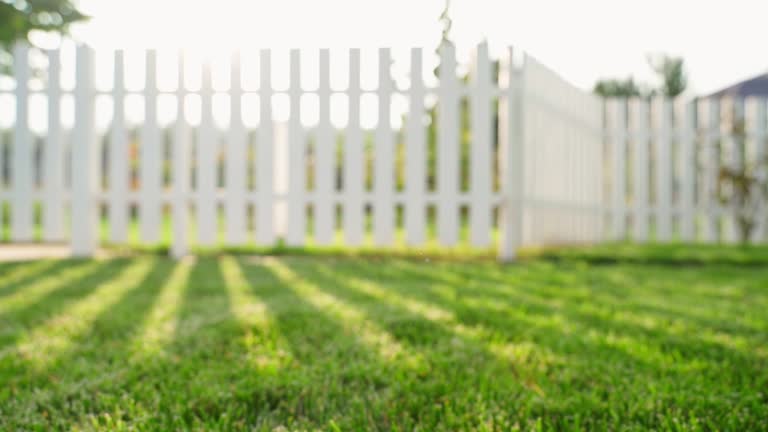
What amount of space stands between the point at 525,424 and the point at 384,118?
11.8 ft

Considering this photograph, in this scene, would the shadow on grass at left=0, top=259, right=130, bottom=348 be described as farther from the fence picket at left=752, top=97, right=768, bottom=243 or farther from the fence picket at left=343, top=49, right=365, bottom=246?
the fence picket at left=752, top=97, right=768, bottom=243

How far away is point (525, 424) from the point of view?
146 centimetres

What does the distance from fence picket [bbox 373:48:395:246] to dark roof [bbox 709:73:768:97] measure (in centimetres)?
673

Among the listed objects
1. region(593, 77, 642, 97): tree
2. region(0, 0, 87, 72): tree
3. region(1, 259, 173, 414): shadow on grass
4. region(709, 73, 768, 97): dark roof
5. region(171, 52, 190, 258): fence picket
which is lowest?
region(1, 259, 173, 414): shadow on grass

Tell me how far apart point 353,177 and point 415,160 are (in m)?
0.49

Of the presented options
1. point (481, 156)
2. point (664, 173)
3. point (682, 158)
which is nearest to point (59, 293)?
point (481, 156)

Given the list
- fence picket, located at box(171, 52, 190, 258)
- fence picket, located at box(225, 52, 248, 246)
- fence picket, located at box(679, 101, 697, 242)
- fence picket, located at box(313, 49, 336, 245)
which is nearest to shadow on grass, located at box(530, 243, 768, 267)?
fence picket, located at box(679, 101, 697, 242)

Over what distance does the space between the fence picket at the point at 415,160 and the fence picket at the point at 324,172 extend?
22.8 inches

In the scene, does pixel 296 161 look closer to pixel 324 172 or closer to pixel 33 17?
pixel 324 172

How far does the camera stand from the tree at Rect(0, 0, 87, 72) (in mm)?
7219

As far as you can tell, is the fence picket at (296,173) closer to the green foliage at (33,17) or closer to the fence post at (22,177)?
the fence post at (22,177)

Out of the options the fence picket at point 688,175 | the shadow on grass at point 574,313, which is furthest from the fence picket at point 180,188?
the fence picket at point 688,175

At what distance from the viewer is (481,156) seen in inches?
194

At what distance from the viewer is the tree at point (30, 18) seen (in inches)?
284
